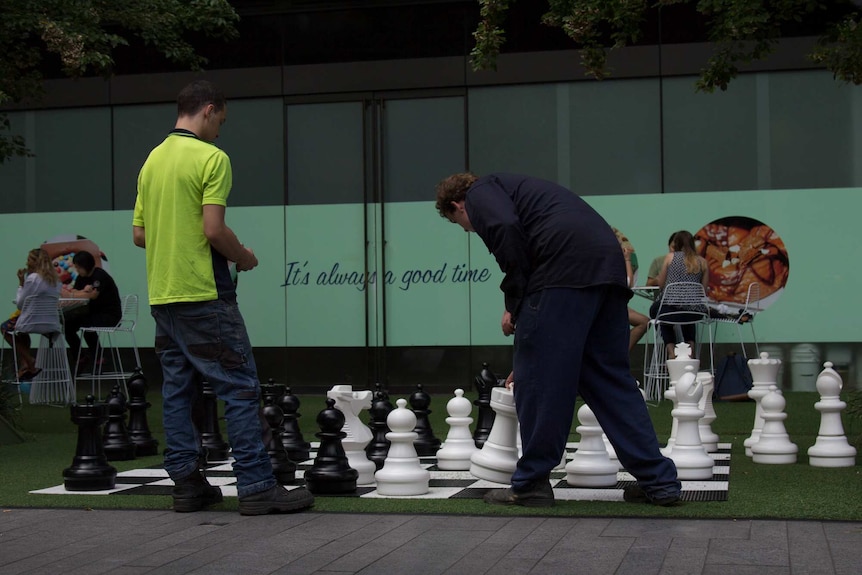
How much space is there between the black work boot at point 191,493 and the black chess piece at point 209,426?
4.37 feet

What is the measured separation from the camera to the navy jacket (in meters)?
4.41

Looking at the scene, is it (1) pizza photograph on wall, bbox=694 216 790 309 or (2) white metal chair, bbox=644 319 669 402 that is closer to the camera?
(2) white metal chair, bbox=644 319 669 402

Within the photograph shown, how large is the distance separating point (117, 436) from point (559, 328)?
2.96 metres

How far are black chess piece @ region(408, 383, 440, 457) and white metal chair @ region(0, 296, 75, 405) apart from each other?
5.01 meters

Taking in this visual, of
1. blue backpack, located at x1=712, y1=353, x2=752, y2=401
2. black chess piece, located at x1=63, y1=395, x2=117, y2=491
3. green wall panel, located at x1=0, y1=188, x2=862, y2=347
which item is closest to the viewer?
black chess piece, located at x1=63, y1=395, x2=117, y2=491

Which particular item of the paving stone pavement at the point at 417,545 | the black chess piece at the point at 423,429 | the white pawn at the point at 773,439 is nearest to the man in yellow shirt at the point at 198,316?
the paving stone pavement at the point at 417,545

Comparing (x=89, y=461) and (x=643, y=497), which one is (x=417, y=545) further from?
(x=89, y=461)

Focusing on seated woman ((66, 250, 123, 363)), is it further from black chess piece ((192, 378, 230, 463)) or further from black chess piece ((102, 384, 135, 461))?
black chess piece ((192, 378, 230, 463))

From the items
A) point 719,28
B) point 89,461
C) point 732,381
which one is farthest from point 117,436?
point 732,381

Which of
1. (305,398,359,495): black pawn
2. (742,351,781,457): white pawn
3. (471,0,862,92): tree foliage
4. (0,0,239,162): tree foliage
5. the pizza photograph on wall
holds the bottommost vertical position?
(305,398,359,495): black pawn

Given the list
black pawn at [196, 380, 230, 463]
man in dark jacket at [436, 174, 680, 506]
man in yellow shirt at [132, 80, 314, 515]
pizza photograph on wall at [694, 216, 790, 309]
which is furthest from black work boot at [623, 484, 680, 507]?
pizza photograph on wall at [694, 216, 790, 309]

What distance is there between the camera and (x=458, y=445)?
222 inches

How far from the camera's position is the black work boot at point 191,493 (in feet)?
14.8

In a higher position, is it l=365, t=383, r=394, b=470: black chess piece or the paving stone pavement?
l=365, t=383, r=394, b=470: black chess piece
